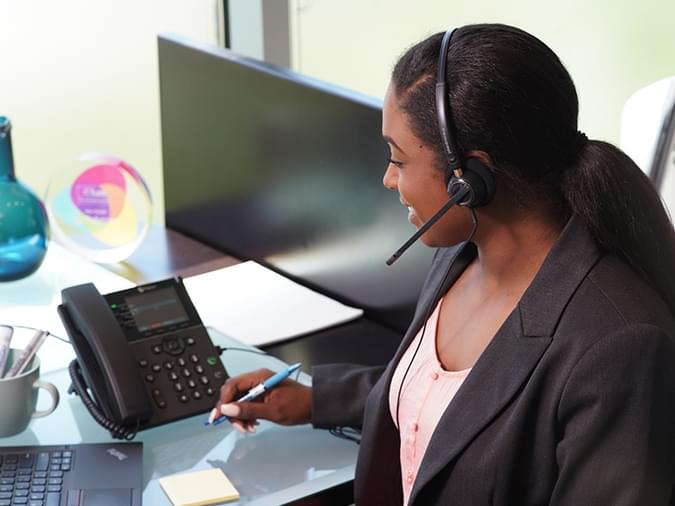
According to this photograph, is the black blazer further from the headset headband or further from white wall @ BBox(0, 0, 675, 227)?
white wall @ BBox(0, 0, 675, 227)

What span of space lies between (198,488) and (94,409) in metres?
0.22

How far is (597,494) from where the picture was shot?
1140mm

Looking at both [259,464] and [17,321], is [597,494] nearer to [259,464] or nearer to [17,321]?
[259,464]

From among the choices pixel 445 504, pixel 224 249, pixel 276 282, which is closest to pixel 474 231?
pixel 445 504

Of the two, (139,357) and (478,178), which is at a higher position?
(478,178)

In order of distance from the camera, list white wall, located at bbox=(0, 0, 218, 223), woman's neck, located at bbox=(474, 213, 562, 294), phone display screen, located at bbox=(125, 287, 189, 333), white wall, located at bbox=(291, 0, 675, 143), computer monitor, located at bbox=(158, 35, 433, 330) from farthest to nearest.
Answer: white wall, located at bbox=(0, 0, 218, 223) < white wall, located at bbox=(291, 0, 675, 143) < computer monitor, located at bbox=(158, 35, 433, 330) < phone display screen, located at bbox=(125, 287, 189, 333) < woman's neck, located at bbox=(474, 213, 562, 294)

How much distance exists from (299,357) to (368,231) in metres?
0.26

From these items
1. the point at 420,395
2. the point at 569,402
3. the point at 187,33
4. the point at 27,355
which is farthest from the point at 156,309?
the point at 187,33

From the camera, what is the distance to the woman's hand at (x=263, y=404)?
1596 millimetres

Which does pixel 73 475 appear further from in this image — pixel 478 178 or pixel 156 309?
pixel 478 178

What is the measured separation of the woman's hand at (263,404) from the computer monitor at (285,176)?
0.38 metres

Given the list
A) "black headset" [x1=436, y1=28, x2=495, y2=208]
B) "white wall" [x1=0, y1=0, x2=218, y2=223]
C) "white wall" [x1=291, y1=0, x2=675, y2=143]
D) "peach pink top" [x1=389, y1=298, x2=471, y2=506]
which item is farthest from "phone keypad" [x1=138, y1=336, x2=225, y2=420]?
"white wall" [x1=0, y1=0, x2=218, y2=223]

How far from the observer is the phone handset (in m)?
1.58

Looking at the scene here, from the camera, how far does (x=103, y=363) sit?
63.4 inches
